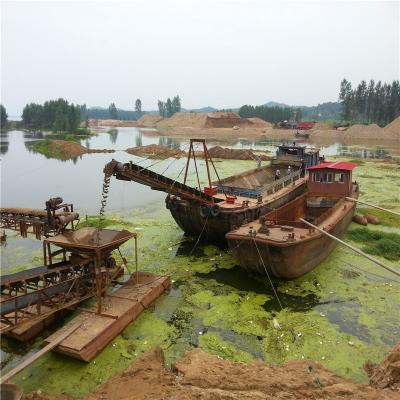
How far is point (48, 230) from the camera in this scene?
1183 centimetres

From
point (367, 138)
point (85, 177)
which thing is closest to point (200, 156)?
point (85, 177)

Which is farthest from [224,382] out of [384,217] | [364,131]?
[364,131]

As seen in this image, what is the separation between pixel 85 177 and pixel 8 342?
29125 millimetres

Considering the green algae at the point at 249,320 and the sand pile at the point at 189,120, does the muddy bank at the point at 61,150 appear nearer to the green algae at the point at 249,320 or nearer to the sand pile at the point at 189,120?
the green algae at the point at 249,320

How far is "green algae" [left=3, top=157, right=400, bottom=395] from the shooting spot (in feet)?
29.1

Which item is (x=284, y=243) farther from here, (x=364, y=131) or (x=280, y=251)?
(x=364, y=131)

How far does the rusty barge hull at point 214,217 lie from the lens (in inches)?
600

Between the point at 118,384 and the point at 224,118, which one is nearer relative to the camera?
the point at 118,384

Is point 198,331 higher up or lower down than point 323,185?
lower down

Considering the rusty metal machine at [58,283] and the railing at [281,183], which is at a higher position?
the railing at [281,183]

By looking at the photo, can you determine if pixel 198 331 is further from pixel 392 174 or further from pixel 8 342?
pixel 392 174

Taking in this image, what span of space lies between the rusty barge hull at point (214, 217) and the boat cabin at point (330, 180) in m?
2.21

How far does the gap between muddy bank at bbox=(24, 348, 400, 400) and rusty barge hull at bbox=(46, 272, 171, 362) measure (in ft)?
4.22

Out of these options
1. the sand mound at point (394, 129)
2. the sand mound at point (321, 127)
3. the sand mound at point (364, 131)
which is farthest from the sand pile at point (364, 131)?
the sand mound at point (321, 127)
